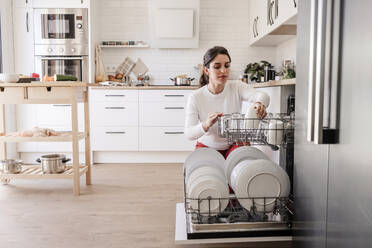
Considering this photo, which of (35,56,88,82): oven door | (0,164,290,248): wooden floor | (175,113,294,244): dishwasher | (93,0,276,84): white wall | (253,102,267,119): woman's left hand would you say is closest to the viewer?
(175,113,294,244): dishwasher

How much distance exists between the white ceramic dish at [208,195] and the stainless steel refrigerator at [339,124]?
33 cm

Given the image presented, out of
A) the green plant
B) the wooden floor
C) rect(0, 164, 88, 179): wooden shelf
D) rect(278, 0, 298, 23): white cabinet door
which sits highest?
rect(278, 0, 298, 23): white cabinet door

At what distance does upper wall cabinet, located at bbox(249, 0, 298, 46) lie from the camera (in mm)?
2924

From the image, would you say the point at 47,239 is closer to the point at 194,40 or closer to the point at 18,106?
the point at 18,106

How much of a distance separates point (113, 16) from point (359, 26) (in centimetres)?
436

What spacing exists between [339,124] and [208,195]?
0.59 metres

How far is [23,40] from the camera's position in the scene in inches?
168

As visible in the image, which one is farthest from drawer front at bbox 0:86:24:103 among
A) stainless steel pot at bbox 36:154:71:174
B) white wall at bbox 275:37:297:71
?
white wall at bbox 275:37:297:71

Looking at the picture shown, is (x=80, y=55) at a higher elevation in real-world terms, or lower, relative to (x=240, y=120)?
higher

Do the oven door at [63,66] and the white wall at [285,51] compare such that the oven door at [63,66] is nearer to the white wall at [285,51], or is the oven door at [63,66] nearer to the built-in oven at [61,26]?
the built-in oven at [61,26]

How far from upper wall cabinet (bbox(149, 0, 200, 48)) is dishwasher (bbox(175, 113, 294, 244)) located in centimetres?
324

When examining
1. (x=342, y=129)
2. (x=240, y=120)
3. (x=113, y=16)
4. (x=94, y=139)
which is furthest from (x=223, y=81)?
(x=113, y=16)

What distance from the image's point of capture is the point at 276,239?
1.28 m

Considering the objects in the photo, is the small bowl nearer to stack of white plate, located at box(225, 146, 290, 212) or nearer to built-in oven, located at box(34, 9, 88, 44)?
built-in oven, located at box(34, 9, 88, 44)
